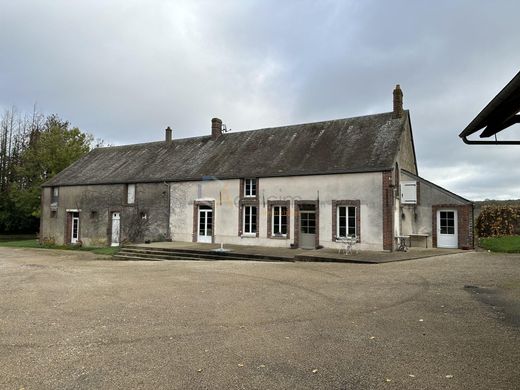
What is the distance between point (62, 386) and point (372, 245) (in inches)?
533

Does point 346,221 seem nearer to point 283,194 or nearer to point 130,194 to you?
point 283,194

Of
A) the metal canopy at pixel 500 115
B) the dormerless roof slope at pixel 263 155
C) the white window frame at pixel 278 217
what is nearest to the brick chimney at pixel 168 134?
the dormerless roof slope at pixel 263 155

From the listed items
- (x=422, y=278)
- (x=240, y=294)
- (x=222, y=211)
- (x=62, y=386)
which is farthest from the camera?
→ (x=222, y=211)

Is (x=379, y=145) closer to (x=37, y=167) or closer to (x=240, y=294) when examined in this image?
(x=240, y=294)

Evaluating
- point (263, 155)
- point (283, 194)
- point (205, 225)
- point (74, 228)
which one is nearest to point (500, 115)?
point (283, 194)

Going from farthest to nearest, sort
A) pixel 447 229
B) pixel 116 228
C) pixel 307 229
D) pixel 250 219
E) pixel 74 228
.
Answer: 1. pixel 74 228
2. pixel 116 228
3. pixel 250 219
4. pixel 447 229
5. pixel 307 229

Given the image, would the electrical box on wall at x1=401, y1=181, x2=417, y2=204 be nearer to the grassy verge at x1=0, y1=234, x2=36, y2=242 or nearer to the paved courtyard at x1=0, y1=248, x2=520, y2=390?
the paved courtyard at x1=0, y1=248, x2=520, y2=390

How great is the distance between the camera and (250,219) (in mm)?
18562

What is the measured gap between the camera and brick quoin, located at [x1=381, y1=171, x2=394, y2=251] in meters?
15.1

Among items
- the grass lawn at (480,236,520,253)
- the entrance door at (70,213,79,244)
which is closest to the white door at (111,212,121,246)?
the entrance door at (70,213,79,244)

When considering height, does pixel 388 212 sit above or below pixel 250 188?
below

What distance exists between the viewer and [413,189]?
683 inches

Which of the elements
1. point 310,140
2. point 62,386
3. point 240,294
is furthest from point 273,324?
point 310,140

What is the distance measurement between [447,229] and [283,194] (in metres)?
7.48
